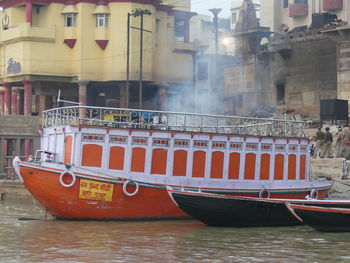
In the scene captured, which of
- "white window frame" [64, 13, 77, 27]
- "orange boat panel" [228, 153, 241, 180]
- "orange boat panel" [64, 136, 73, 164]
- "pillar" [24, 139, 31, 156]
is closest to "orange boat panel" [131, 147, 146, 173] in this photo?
"orange boat panel" [64, 136, 73, 164]

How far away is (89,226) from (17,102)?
108ft

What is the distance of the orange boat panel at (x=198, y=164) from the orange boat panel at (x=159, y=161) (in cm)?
95

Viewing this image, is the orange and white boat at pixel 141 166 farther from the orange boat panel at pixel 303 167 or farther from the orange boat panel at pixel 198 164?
the orange boat panel at pixel 303 167

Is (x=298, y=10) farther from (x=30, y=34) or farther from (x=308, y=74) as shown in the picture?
(x=30, y=34)

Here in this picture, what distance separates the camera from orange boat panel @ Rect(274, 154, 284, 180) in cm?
2534

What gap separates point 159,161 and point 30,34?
25.2 m

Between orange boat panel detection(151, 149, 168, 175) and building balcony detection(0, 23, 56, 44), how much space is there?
25.1 m

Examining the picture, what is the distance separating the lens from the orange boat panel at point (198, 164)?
23688 mm

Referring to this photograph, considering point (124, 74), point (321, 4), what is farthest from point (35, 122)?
point (321, 4)

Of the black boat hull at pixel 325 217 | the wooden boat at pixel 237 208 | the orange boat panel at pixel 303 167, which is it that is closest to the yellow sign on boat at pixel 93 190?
the wooden boat at pixel 237 208

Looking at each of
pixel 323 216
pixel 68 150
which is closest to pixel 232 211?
pixel 323 216

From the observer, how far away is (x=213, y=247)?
1827cm

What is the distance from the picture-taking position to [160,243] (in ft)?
62.0

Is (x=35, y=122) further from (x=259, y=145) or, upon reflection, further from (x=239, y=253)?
(x=239, y=253)
